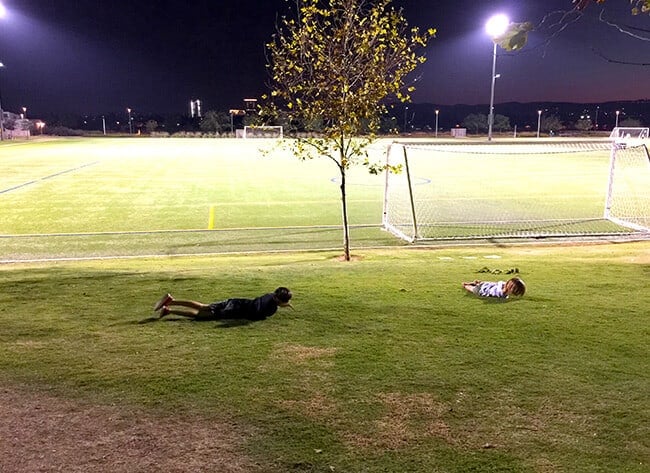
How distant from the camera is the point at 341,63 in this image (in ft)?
38.0

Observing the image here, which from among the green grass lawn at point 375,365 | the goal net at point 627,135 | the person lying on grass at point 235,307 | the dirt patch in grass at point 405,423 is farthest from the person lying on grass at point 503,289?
the goal net at point 627,135

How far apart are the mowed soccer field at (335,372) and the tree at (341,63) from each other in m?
3.16

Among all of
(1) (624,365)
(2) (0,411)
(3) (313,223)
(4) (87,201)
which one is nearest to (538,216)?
(3) (313,223)

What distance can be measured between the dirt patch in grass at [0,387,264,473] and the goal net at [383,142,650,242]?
1139cm

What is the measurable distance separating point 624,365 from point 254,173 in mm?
28130

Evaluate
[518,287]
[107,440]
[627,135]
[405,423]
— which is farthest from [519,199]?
[107,440]

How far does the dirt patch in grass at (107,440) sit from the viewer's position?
3979 mm

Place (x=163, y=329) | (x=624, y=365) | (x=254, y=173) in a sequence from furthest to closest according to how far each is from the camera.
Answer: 1. (x=254, y=173)
2. (x=163, y=329)
3. (x=624, y=365)

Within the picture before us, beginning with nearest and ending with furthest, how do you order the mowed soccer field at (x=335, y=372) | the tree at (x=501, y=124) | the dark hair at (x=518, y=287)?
the mowed soccer field at (x=335, y=372) < the dark hair at (x=518, y=287) < the tree at (x=501, y=124)

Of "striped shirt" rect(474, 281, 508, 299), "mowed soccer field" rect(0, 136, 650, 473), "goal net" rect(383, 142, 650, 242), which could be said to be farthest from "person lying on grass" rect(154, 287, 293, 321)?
"goal net" rect(383, 142, 650, 242)

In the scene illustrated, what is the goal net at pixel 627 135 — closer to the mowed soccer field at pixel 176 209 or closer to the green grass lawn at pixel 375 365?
the mowed soccer field at pixel 176 209

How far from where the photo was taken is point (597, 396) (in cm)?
495

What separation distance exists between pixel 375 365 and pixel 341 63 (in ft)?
24.5

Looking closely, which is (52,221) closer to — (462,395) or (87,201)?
(87,201)
